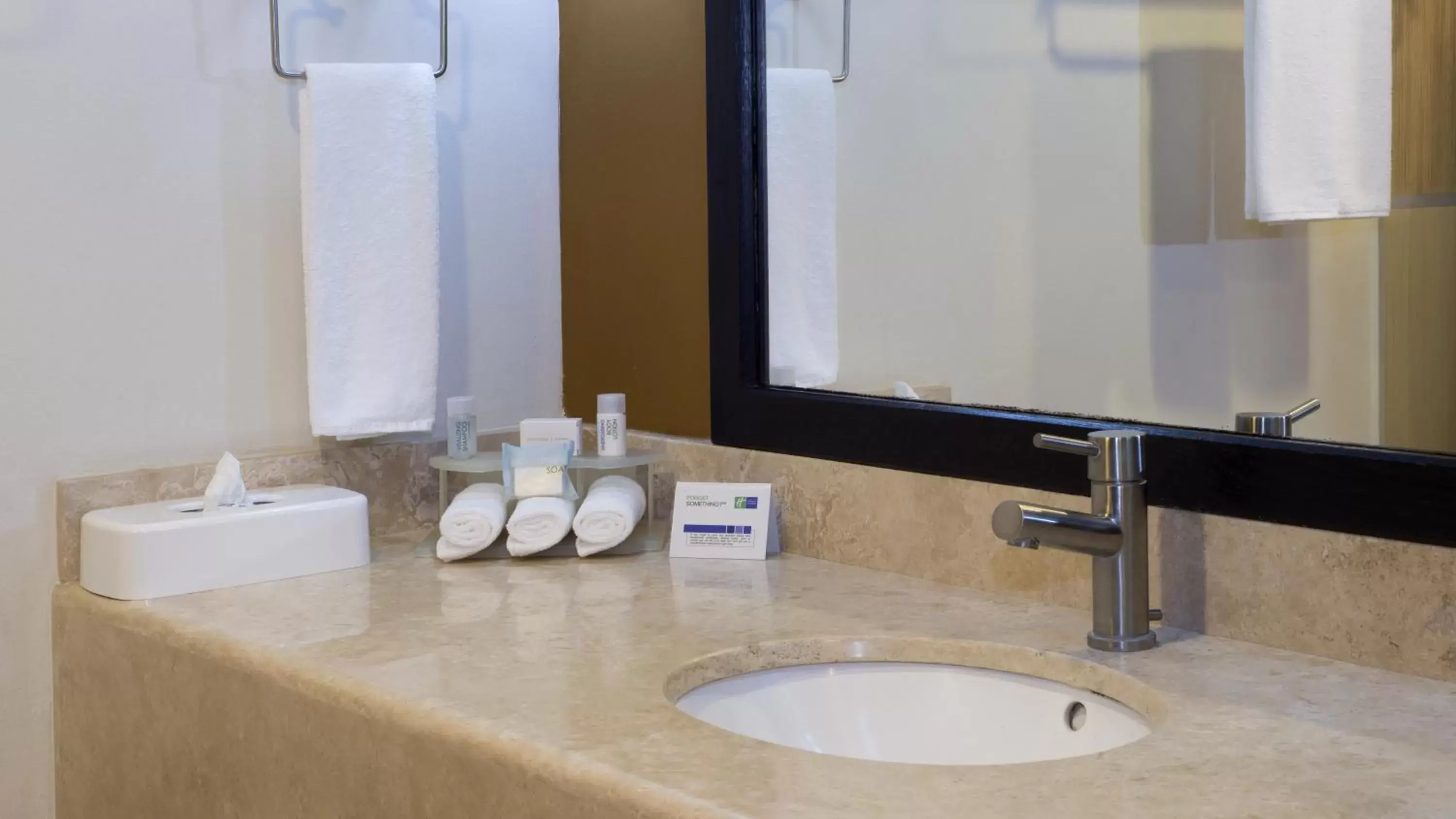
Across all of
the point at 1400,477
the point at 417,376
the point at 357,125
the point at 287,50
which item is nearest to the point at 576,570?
the point at 417,376

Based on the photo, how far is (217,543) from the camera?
1509 mm

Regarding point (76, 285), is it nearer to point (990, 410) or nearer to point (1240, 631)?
point (990, 410)

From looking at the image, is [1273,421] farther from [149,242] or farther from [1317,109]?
[149,242]

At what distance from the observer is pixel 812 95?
1650 mm

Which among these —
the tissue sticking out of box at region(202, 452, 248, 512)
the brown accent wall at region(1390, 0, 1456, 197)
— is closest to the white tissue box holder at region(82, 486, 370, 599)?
the tissue sticking out of box at region(202, 452, 248, 512)

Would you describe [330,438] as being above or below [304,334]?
below

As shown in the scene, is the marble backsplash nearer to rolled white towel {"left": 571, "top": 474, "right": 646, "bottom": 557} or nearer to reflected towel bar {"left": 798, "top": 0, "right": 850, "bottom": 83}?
rolled white towel {"left": 571, "top": 474, "right": 646, "bottom": 557}

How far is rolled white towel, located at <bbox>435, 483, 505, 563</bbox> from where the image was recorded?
5.32 feet

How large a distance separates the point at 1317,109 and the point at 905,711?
60cm

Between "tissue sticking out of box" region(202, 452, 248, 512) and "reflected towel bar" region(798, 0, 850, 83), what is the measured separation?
0.78 m

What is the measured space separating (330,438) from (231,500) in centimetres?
22

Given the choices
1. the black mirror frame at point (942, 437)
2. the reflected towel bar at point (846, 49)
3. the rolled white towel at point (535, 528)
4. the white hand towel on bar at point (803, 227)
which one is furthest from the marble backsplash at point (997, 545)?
the reflected towel bar at point (846, 49)

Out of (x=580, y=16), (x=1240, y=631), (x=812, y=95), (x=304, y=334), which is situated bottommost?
(x=1240, y=631)

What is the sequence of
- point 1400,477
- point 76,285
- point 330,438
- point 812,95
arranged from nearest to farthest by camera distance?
point 1400,477 → point 76,285 → point 812,95 → point 330,438
